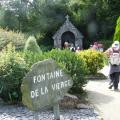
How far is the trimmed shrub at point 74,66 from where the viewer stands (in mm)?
12602

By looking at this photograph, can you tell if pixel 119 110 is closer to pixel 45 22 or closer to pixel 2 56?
pixel 2 56

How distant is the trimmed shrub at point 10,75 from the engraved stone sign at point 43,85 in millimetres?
→ 3288

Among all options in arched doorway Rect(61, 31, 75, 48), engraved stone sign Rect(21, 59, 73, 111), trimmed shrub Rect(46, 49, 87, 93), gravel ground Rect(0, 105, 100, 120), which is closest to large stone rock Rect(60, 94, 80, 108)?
gravel ground Rect(0, 105, 100, 120)

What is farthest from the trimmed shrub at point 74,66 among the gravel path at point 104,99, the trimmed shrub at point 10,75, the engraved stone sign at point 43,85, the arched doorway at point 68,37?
the arched doorway at point 68,37

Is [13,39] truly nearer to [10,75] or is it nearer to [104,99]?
[104,99]

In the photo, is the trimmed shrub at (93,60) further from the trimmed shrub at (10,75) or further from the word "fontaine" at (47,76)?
the word "fontaine" at (47,76)

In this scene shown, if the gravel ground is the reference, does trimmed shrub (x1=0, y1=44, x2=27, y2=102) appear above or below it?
above

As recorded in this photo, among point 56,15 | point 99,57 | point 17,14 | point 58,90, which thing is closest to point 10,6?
point 17,14

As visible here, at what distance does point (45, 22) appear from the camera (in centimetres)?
4159

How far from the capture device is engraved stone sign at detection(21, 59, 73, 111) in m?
7.29

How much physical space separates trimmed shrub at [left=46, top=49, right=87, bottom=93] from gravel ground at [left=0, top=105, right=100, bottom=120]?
203cm

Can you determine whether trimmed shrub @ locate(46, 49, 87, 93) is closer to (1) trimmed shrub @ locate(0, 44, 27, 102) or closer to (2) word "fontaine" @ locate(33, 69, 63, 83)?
(1) trimmed shrub @ locate(0, 44, 27, 102)

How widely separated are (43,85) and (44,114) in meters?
2.71

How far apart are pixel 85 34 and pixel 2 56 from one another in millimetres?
30638
